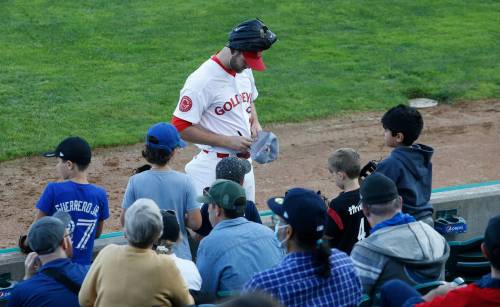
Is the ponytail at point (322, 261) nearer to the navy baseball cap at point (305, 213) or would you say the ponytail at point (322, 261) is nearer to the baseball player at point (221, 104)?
the navy baseball cap at point (305, 213)

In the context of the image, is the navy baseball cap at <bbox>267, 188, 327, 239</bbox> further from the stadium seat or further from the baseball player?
the baseball player

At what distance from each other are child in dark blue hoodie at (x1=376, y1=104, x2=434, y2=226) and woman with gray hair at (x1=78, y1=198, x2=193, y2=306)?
201 centimetres

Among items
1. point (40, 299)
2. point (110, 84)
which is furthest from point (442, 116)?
point (40, 299)

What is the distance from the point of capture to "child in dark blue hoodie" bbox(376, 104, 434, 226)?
6.27 metres

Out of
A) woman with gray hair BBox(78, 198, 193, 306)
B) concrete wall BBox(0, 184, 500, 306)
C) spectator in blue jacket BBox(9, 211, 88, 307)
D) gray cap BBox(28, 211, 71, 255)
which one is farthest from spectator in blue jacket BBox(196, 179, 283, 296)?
concrete wall BBox(0, 184, 500, 306)

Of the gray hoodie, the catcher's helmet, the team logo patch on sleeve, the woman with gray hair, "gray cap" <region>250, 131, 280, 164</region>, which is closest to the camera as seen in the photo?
the woman with gray hair

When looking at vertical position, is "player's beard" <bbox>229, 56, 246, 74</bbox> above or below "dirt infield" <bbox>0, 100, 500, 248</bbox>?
above

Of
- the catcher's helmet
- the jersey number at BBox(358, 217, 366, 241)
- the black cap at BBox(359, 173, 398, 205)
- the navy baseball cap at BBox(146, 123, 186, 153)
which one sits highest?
the catcher's helmet

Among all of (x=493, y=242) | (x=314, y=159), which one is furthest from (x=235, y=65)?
(x=314, y=159)

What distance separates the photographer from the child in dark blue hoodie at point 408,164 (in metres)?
6.27

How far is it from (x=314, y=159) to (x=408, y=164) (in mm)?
5039

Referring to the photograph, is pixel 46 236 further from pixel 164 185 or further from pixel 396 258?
pixel 396 258

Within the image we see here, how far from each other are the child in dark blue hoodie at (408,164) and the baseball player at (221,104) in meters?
1.29

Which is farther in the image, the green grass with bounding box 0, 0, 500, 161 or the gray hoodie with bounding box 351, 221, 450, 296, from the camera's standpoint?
the green grass with bounding box 0, 0, 500, 161
